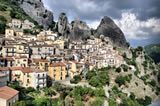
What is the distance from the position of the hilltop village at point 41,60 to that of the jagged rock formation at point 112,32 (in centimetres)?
2161

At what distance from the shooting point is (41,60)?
3978 centimetres

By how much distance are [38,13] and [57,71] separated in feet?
201

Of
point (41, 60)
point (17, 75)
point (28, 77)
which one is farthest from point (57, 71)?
point (17, 75)

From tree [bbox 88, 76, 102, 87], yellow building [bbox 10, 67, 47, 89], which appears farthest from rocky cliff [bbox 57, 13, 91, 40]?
yellow building [bbox 10, 67, 47, 89]

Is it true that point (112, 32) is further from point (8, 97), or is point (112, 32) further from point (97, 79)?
point (8, 97)

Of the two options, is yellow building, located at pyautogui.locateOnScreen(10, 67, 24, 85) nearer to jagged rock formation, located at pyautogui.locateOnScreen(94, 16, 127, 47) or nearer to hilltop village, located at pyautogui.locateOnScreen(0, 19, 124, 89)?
hilltop village, located at pyautogui.locateOnScreen(0, 19, 124, 89)

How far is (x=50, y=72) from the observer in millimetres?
38906

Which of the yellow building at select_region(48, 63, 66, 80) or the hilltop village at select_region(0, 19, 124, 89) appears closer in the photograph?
the hilltop village at select_region(0, 19, 124, 89)

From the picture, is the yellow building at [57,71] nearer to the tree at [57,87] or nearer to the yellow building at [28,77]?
the tree at [57,87]

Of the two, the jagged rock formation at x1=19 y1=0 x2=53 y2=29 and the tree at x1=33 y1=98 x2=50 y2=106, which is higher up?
the jagged rock formation at x1=19 y1=0 x2=53 y2=29

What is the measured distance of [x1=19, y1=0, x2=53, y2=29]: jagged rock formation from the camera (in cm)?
8656

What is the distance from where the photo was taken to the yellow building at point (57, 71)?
38922mm

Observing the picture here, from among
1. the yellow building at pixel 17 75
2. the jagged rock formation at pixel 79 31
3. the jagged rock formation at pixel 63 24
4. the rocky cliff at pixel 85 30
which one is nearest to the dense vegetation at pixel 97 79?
the yellow building at pixel 17 75

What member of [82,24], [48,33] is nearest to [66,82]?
[48,33]
